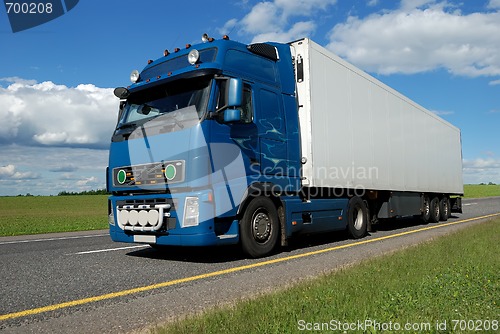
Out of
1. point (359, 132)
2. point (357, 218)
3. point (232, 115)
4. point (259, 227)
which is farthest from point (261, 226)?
point (359, 132)

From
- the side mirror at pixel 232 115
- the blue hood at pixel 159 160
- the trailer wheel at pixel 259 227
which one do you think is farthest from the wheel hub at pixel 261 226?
the side mirror at pixel 232 115

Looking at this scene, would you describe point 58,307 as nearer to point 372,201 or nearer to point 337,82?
point 337,82

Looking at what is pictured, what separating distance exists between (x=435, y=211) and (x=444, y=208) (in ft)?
3.64

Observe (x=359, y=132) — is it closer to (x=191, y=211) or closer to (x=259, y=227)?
(x=259, y=227)

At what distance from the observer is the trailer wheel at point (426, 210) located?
46.9 feet

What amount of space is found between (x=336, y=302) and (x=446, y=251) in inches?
148

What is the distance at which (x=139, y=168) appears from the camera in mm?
6602

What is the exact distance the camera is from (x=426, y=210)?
1452cm

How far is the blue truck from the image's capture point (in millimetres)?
6184

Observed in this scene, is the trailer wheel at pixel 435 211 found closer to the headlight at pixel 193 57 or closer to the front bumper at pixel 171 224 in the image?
the front bumper at pixel 171 224

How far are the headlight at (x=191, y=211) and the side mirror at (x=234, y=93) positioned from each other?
4.92 ft

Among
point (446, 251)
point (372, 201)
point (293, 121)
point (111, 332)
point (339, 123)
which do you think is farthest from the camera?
point (372, 201)

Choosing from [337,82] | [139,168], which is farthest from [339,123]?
[139,168]

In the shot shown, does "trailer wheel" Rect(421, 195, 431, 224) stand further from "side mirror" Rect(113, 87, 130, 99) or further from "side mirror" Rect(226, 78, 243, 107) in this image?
"side mirror" Rect(113, 87, 130, 99)
